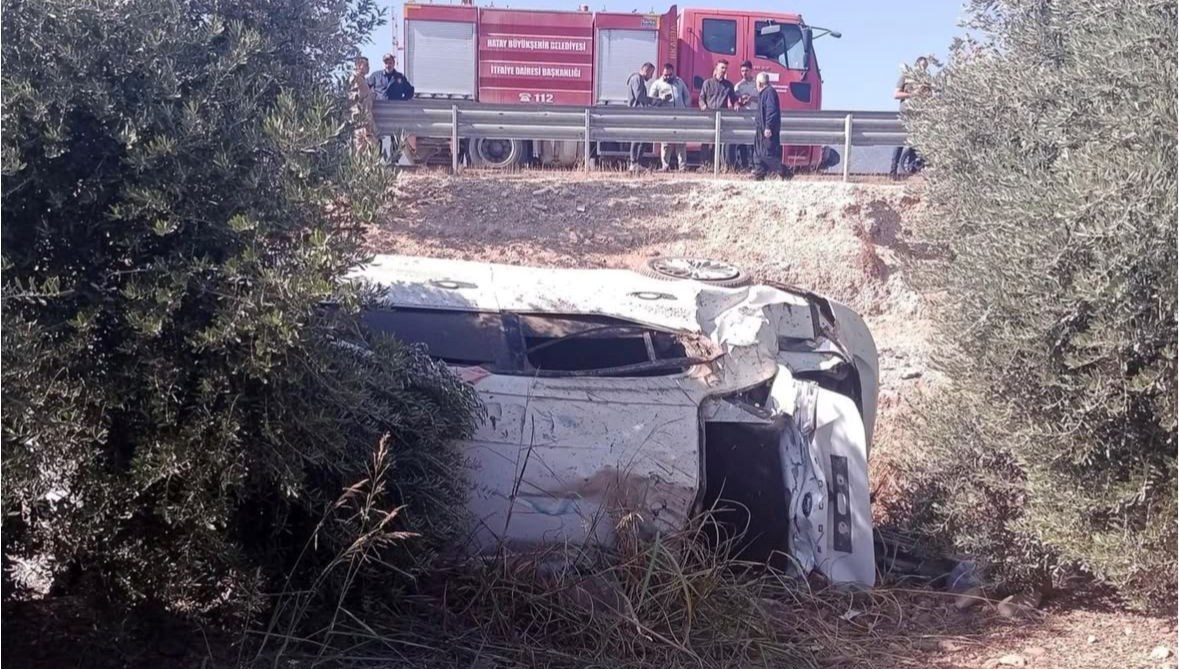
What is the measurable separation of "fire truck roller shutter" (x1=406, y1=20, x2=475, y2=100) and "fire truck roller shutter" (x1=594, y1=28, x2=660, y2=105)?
→ 2.25 meters

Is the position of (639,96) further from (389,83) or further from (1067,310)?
(1067,310)

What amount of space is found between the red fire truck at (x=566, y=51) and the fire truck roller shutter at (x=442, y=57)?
0.02 meters

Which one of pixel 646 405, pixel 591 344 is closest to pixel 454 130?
pixel 591 344

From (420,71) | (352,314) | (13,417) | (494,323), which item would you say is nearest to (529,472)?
(494,323)

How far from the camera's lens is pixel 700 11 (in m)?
20.1

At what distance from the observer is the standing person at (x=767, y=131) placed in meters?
14.6

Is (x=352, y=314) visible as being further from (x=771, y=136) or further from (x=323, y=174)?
(x=771, y=136)

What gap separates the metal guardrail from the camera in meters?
14.7

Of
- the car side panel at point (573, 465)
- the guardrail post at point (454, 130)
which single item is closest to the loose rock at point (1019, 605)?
the car side panel at point (573, 465)

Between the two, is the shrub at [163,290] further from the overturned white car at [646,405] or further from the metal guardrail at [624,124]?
the metal guardrail at [624,124]

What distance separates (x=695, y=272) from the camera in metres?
6.68

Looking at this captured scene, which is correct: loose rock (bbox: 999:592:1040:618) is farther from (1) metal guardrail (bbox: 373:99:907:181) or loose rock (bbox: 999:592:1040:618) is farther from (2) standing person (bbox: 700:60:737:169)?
(2) standing person (bbox: 700:60:737:169)

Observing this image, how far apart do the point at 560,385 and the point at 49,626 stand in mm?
2411

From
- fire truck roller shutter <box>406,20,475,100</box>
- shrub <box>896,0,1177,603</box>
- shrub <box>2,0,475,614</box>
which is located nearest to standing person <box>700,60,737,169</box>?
fire truck roller shutter <box>406,20,475,100</box>
